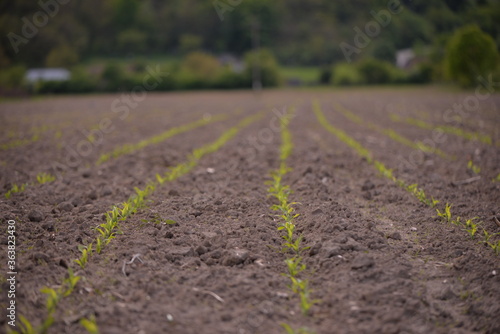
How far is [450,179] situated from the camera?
20.6ft

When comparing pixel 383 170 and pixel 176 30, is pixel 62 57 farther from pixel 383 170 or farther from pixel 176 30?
pixel 383 170

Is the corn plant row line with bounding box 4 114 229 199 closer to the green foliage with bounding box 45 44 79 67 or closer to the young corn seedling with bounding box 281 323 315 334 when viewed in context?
the young corn seedling with bounding box 281 323 315 334

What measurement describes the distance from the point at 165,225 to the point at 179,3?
71085mm

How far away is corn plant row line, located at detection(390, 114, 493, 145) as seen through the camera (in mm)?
9852

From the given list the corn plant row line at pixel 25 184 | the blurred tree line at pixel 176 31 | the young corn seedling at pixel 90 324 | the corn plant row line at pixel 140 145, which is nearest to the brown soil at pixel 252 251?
the young corn seedling at pixel 90 324

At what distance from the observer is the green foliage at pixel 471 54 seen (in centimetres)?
1478

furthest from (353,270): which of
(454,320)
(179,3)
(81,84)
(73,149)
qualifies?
(179,3)

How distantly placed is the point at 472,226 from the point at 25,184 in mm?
5609

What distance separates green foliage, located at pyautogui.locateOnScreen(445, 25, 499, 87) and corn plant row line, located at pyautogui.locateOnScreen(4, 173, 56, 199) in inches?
511

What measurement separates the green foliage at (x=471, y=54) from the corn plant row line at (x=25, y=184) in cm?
1299

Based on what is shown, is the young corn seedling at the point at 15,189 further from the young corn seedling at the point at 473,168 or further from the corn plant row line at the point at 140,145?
the young corn seedling at the point at 473,168

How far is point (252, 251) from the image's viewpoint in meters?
3.85

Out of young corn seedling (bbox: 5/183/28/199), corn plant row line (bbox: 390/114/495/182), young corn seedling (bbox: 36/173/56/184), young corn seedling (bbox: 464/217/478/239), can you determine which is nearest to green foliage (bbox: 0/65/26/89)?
corn plant row line (bbox: 390/114/495/182)

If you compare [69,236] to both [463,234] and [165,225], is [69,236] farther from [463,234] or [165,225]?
[463,234]
